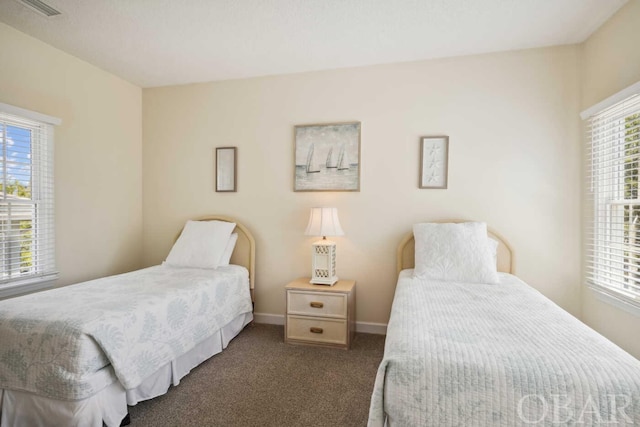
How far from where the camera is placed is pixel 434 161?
2.89 m

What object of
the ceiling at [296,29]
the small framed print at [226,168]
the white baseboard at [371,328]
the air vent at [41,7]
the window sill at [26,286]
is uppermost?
the ceiling at [296,29]

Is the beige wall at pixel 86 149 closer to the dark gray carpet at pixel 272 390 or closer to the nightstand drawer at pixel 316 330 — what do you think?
the dark gray carpet at pixel 272 390

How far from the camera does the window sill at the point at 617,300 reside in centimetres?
195

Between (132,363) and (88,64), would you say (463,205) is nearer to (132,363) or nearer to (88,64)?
(132,363)

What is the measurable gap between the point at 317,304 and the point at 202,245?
1229mm

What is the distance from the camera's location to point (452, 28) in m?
2.39

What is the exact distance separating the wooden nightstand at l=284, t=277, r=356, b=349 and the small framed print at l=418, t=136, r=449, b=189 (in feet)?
3.90

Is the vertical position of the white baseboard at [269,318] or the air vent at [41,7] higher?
the air vent at [41,7]

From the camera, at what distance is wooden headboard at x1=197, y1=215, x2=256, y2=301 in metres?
3.23

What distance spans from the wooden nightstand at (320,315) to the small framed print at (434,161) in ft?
3.90

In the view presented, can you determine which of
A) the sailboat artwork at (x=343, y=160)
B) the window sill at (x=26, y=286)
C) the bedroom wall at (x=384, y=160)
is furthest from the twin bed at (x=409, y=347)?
the sailboat artwork at (x=343, y=160)

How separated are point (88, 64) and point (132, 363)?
2.76 metres

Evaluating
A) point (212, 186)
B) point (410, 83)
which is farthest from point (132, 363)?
point (410, 83)

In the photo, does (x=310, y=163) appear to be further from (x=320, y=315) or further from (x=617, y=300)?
(x=617, y=300)
